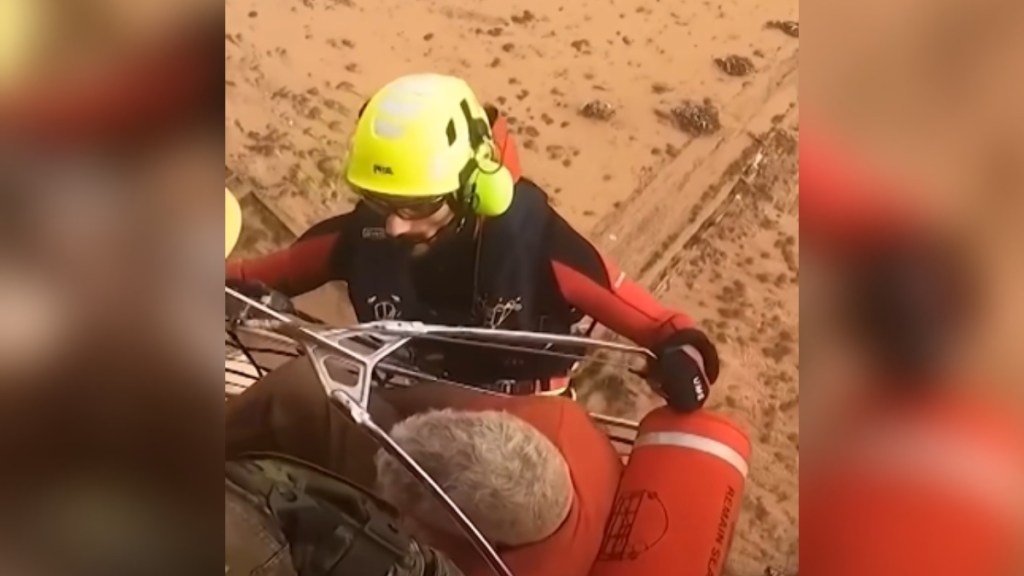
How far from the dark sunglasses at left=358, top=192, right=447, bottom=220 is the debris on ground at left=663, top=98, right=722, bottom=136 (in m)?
0.21

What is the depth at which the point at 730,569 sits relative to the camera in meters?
0.94

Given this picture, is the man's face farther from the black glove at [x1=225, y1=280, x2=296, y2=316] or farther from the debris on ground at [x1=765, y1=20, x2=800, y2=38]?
the debris on ground at [x1=765, y1=20, x2=800, y2=38]

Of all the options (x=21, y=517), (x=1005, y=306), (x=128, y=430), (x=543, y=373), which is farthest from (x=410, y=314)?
(x=1005, y=306)

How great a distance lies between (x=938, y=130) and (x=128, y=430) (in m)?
0.73

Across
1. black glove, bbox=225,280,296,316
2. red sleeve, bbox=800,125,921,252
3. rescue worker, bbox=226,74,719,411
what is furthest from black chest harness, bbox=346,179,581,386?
red sleeve, bbox=800,125,921,252

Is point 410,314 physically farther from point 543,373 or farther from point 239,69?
point 239,69

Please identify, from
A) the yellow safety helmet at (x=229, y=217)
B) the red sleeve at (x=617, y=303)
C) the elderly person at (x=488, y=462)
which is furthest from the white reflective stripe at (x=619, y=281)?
the yellow safety helmet at (x=229, y=217)

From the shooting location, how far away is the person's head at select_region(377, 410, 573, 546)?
93 cm

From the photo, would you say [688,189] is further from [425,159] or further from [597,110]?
[425,159]

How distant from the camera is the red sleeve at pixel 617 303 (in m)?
0.95

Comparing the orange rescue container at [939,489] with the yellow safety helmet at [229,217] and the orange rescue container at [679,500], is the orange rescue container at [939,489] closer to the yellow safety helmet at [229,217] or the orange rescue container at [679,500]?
the orange rescue container at [679,500]

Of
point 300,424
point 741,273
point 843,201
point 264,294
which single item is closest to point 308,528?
point 300,424

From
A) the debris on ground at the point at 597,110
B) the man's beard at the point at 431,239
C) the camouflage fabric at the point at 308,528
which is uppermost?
the debris on ground at the point at 597,110

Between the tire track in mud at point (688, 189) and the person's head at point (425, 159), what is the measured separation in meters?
0.11
